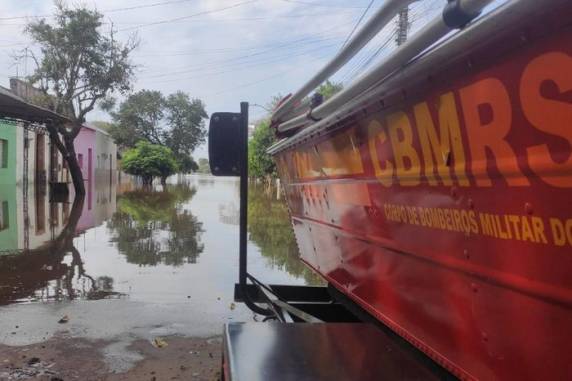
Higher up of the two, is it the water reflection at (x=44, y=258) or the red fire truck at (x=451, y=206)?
the red fire truck at (x=451, y=206)

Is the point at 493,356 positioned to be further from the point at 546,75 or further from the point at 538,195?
the point at 546,75

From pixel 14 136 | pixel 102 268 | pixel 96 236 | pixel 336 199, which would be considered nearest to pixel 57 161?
pixel 14 136

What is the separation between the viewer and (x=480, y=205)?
1.76m

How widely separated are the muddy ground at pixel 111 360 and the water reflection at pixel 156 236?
4304 millimetres

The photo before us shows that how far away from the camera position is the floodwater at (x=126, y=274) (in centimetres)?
620

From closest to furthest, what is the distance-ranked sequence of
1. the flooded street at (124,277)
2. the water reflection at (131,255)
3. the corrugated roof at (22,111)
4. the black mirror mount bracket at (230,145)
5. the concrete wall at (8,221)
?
the black mirror mount bracket at (230,145) → the flooded street at (124,277) → the water reflection at (131,255) → the concrete wall at (8,221) → the corrugated roof at (22,111)

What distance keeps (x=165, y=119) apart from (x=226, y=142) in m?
78.8

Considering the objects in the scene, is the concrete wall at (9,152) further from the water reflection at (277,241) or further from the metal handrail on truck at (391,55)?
the metal handrail on truck at (391,55)

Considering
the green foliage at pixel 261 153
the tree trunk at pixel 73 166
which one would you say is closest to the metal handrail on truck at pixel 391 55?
the tree trunk at pixel 73 166

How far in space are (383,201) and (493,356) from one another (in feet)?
3.04

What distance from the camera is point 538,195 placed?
1.49 meters

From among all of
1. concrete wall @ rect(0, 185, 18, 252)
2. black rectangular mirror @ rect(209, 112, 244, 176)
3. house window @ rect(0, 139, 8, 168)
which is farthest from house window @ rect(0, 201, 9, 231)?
black rectangular mirror @ rect(209, 112, 244, 176)

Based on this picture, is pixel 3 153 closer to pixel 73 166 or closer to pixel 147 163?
pixel 73 166

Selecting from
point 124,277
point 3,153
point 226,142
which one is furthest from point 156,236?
point 3,153
